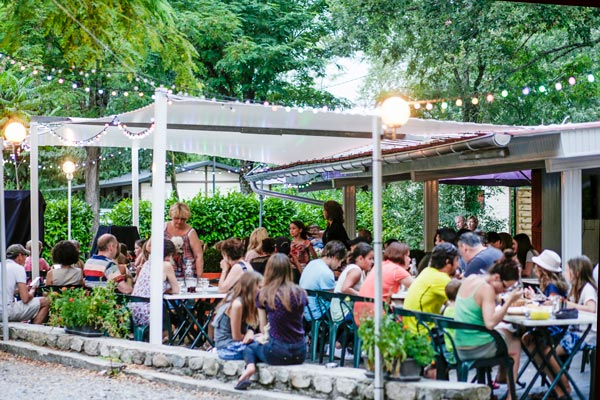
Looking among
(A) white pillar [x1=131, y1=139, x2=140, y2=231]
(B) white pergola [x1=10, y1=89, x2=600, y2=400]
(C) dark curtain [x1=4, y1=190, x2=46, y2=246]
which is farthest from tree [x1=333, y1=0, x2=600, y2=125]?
(C) dark curtain [x1=4, y1=190, x2=46, y2=246]

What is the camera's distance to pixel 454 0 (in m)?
15.0

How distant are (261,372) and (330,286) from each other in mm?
1249

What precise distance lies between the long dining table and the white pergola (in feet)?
0.95

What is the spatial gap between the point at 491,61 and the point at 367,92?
10.9 m

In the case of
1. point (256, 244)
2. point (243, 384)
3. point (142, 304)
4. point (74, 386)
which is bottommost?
point (74, 386)

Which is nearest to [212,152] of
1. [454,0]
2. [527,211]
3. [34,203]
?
[34,203]

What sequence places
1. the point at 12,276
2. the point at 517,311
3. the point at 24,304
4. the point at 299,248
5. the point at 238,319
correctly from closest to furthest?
the point at 517,311
the point at 238,319
the point at 12,276
the point at 24,304
the point at 299,248

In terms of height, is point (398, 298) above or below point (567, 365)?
above

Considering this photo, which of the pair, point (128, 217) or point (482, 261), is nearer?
point (482, 261)

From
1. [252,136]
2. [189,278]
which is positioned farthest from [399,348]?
[252,136]

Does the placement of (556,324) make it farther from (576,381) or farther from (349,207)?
(349,207)

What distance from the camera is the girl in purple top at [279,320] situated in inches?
208

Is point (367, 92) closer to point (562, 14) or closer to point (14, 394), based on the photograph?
point (562, 14)

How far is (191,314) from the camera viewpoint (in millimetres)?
6715
